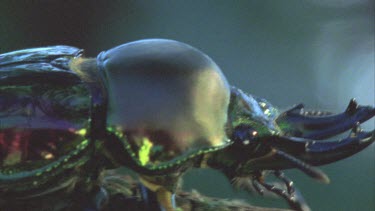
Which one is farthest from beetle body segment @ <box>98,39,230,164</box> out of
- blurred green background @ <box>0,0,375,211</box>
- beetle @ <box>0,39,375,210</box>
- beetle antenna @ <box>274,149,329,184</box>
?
blurred green background @ <box>0,0,375,211</box>

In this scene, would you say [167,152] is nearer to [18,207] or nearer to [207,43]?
[18,207]

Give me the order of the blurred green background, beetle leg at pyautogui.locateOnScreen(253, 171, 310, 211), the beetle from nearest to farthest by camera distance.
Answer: the beetle
beetle leg at pyautogui.locateOnScreen(253, 171, 310, 211)
the blurred green background

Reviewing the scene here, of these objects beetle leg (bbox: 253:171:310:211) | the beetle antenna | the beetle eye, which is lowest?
beetle leg (bbox: 253:171:310:211)

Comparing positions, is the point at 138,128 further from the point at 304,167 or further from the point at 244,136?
the point at 304,167

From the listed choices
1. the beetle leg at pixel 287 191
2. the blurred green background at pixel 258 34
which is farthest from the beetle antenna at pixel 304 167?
the blurred green background at pixel 258 34

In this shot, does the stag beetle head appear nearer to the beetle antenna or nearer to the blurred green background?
the beetle antenna

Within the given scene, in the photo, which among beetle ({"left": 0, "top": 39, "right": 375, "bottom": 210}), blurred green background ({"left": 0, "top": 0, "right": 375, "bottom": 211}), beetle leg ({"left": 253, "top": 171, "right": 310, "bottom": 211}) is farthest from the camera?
blurred green background ({"left": 0, "top": 0, "right": 375, "bottom": 211})

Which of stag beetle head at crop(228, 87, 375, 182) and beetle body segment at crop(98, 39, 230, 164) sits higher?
beetle body segment at crop(98, 39, 230, 164)

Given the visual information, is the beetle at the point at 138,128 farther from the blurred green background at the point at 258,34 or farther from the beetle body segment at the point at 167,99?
the blurred green background at the point at 258,34
